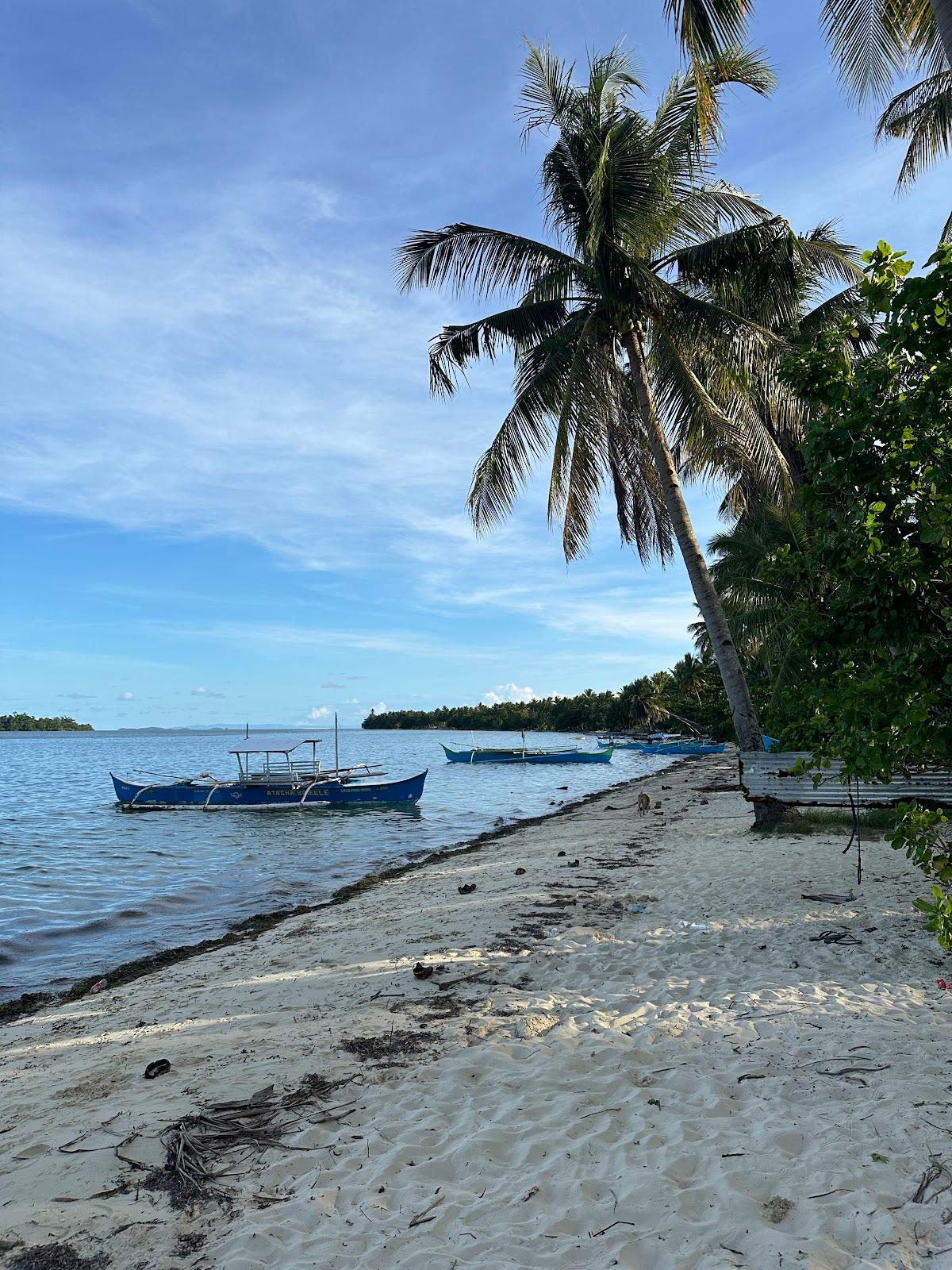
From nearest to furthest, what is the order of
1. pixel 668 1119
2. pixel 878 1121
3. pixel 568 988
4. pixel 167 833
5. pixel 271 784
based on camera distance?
pixel 878 1121 < pixel 668 1119 < pixel 568 988 < pixel 167 833 < pixel 271 784

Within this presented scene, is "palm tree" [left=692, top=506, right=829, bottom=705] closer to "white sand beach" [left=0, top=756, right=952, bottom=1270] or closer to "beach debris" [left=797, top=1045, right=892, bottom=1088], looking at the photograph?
"white sand beach" [left=0, top=756, right=952, bottom=1270]

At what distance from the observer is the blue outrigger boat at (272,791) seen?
27.2 meters

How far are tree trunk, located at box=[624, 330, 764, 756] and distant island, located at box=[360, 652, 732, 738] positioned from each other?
39224mm

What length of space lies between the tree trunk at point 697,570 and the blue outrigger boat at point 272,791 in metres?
16.7

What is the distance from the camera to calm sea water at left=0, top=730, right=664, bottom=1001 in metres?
11.1

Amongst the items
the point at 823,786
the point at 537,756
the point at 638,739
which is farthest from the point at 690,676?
the point at 823,786

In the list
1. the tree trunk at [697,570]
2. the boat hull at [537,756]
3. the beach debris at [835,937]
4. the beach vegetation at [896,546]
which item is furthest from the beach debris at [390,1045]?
the boat hull at [537,756]

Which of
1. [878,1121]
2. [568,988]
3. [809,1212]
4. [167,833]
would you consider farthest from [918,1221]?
[167,833]

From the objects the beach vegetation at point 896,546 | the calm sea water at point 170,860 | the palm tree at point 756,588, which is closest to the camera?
the beach vegetation at point 896,546

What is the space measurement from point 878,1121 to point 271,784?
25839 millimetres

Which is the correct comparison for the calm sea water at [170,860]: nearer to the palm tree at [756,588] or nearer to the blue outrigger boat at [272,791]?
the blue outrigger boat at [272,791]

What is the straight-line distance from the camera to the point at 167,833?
23094mm

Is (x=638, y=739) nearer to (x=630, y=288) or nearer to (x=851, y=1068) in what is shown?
(x=630, y=288)

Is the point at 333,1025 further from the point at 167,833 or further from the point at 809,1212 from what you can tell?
the point at 167,833
